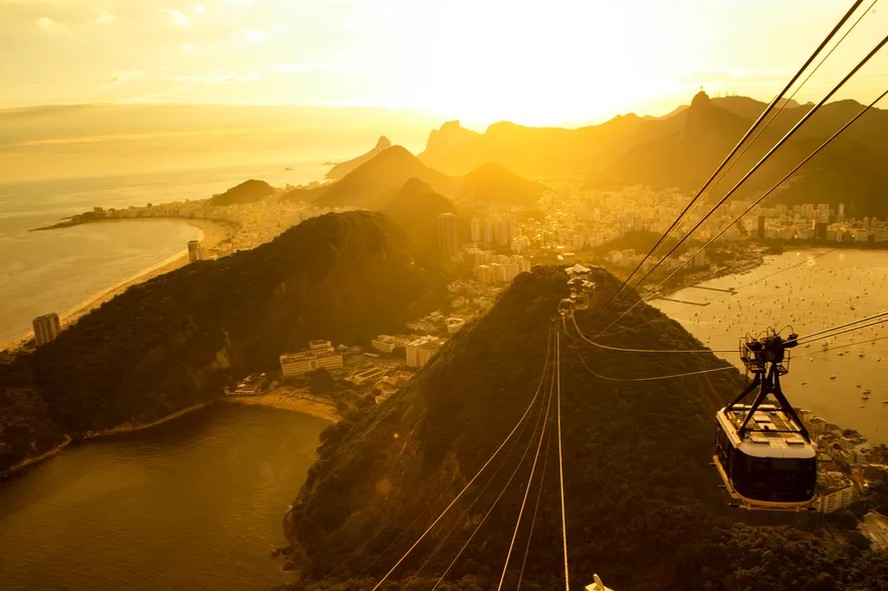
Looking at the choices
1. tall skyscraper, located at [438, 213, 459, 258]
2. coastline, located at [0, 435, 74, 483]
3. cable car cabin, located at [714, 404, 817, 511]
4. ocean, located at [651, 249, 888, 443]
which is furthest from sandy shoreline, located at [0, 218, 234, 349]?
cable car cabin, located at [714, 404, 817, 511]

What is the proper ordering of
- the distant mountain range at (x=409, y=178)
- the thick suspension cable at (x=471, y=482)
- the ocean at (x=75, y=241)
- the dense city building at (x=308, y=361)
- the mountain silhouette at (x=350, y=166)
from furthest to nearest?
1. the mountain silhouette at (x=350, y=166)
2. the distant mountain range at (x=409, y=178)
3. the ocean at (x=75, y=241)
4. the dense city building at (x=308, y=361)
5. the thick suspension cable at (x=471, y=482)

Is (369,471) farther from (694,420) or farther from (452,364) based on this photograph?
(694,420)

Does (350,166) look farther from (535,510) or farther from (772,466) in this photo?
(772,466)

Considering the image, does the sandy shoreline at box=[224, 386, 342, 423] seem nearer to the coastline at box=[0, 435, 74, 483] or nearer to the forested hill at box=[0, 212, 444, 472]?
the forested hill at box=[0, 212, 444, 472]

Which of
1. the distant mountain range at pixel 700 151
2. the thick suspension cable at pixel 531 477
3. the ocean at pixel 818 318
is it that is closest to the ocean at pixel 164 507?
the thick suspension cable at pixel 531 477

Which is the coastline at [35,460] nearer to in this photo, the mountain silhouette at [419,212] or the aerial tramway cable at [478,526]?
the aerial tramway cable at [478,526]

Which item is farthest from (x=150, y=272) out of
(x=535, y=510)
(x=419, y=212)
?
(x=535, y=510)

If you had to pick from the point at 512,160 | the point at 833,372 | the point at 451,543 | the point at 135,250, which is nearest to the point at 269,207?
the point at 135,250
